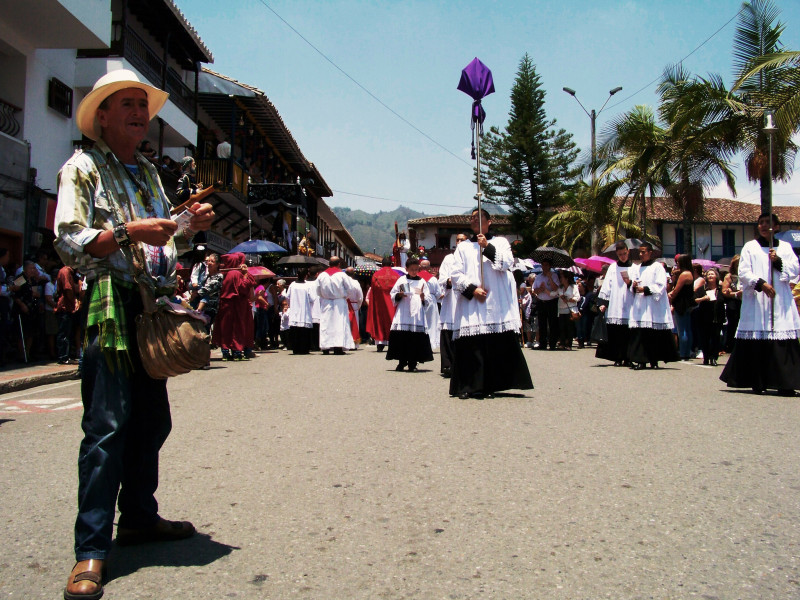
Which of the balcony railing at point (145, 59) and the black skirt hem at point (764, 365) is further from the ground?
the balcony railing at point (145, 59)

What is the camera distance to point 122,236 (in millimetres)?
3152

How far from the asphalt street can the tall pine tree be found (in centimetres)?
4475

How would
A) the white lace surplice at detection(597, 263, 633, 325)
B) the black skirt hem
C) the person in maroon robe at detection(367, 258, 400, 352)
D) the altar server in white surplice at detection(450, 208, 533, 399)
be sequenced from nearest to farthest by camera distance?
the altar server in white surplice at detection(450, 208, 533, 399), the black skirt hem, the white lace surplice at detection(597, 263, 633, 325), the person in maroon robe at detection(367, 258, 400, 352)

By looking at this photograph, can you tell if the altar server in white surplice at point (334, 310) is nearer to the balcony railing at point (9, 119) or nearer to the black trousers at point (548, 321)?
the black trousers at point (548, 321)

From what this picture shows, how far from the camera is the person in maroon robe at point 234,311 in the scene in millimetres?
15617

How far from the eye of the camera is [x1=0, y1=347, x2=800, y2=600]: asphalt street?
321cm

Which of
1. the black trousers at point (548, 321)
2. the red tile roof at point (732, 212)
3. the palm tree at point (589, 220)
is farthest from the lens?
the red tile roof at point (732, 212)

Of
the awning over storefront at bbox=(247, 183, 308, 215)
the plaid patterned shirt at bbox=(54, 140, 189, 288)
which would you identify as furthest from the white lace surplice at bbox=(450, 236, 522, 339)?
the awning over storefront at bbox=(247, 183, 308, 215)

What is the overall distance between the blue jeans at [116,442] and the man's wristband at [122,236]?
240mm

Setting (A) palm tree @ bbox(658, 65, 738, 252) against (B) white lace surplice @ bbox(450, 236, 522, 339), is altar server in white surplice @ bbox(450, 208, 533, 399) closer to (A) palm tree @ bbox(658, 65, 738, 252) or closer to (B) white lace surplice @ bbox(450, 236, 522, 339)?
(B) white lace surplice @ bbox(450, 236, 522, 339)

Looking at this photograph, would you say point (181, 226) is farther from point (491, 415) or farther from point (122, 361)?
point (491, 415)

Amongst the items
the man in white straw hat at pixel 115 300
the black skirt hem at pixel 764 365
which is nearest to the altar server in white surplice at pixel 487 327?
the black skirt hem at pixel 764 365

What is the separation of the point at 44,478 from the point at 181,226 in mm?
2463

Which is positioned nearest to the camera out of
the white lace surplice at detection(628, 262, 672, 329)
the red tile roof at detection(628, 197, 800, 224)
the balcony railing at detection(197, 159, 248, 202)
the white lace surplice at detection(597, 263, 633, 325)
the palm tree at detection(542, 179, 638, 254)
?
the white lace surplice at detection(628, 262, 672, 329)
